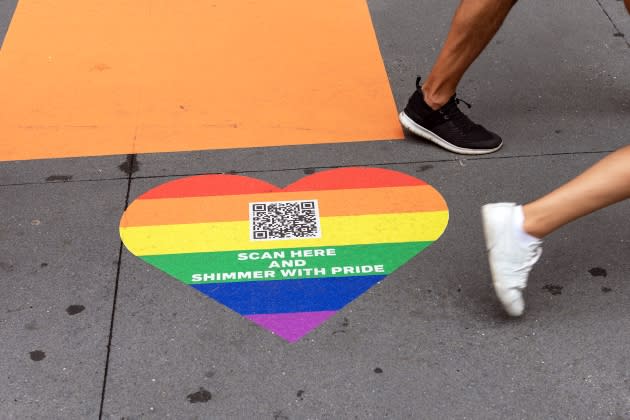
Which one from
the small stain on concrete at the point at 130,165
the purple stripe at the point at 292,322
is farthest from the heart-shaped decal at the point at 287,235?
the small stain on concrete at the point at 130,165

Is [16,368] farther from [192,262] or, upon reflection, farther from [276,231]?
[276,231]

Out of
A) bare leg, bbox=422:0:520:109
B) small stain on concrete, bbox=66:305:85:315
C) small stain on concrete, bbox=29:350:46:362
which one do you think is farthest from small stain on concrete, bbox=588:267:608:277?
small stain on concrete, bbox=29:350:46:362

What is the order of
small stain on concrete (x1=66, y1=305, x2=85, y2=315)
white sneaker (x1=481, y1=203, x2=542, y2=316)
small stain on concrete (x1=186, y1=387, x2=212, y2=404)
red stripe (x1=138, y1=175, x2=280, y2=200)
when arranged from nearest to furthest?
small stain on concrete (x1=186, y1=387, x2=212, y2=404), white sneaker (x1=481, y1=203, x2=542, y2=316), small stain on concrete (x1=66, y1=305, x2=85, y2=315), red stripe (x1=138, y1=175, x2=280, y2=200)

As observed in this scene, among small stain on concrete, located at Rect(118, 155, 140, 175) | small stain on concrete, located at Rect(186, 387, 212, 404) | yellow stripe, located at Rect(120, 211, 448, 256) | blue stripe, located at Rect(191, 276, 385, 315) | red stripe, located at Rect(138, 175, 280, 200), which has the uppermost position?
small stain on concrete, located at Rect(186, 387, 212, 404)

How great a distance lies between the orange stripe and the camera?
345 cm

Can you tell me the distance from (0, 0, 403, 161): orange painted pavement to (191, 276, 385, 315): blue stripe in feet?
3.15

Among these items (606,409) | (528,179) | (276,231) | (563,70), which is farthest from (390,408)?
(563,70)

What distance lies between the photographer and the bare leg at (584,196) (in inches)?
106

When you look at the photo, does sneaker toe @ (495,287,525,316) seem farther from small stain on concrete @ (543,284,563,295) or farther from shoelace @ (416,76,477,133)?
shoelace @ (416,76,477,133)

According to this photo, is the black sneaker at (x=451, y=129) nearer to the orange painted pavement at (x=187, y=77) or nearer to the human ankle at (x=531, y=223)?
the orange painted pavement at (x=187, y=77)

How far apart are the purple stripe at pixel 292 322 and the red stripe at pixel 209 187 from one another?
0.73 metres

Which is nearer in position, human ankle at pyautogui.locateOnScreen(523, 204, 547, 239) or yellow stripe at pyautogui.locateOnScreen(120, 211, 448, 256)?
human ankle at pyautogui.locateOnScreen(523, 204, 547, 239)

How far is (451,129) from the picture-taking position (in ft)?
12.6

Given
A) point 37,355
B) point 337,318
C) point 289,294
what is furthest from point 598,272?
point 37,355
